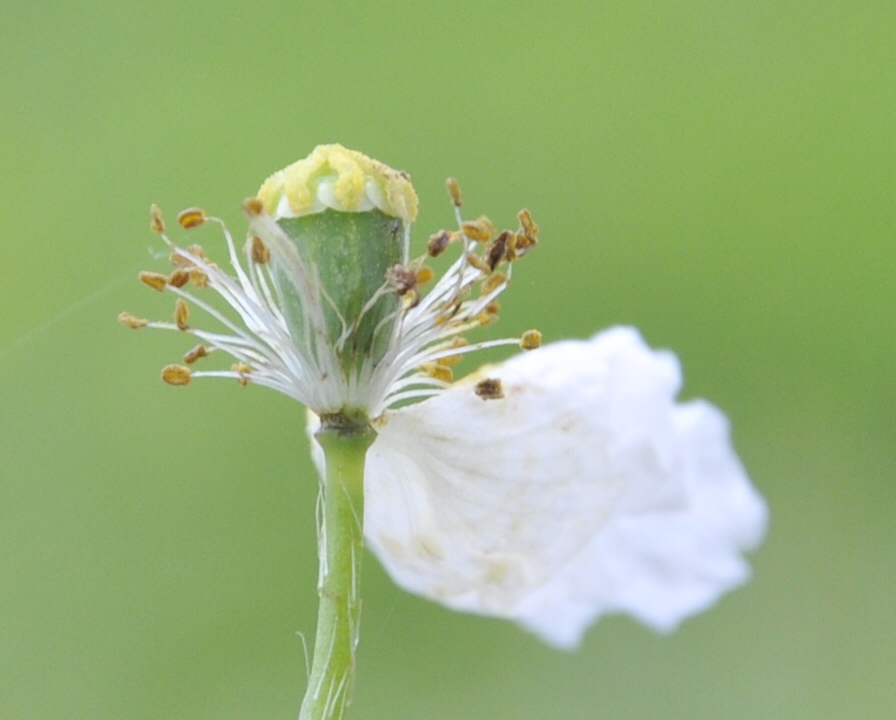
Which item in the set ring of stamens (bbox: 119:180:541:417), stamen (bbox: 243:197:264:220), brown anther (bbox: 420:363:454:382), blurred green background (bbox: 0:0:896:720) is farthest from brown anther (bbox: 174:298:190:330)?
blurred green background (bbox: 0:0:896:720)

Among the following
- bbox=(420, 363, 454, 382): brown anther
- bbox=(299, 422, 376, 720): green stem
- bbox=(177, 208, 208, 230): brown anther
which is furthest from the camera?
bbox=(420, 363, 454, 382): brown anther

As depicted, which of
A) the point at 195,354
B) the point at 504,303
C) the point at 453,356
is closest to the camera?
the point at 195,354

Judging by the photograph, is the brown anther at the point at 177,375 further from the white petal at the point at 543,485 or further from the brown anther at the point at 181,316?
the white petal at the point at 543,485

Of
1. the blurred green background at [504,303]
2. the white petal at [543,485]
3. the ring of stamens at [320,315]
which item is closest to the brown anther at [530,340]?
the ring of stamens at [320,315]

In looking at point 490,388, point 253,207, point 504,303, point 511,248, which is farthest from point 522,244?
point 504,303

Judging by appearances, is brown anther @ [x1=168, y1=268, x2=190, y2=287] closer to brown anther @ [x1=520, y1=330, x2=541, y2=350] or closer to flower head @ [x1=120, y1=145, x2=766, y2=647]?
flower head @ [x1=120, y1=145, x2=766, y2=647]

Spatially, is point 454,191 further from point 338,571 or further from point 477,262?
point 338,571

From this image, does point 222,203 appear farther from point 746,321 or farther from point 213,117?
point 746,321
